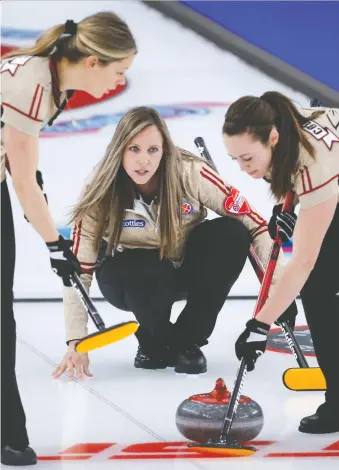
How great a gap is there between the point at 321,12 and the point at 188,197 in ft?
6.10

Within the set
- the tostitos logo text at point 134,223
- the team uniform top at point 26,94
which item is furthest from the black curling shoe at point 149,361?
the team uniform top at point 26,94

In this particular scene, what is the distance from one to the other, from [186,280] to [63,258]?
1119 millimetres

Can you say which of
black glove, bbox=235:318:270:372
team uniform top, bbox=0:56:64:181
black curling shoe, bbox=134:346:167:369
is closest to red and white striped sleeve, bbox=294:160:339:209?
black glove, bbox=235:318:270:372

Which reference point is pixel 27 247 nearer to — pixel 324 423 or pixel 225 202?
pixel 225 202

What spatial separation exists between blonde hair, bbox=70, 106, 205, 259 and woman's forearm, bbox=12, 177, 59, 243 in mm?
939

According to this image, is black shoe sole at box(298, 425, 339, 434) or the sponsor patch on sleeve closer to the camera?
black shoe sole at box(298, 425, 339, 434)

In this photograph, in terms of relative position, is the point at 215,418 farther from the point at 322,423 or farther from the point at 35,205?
the point at 35,205

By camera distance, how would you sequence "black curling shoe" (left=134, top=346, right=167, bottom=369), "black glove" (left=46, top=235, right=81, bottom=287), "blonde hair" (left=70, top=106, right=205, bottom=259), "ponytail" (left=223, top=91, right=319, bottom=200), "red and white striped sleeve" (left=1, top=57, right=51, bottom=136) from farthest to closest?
"black curling shoe" (left=134, top=346, right=167, bottom=369) < "blonde hair" (left=70, top=106, right=205, bottom=259) < "ponytail" (left=223, top=91, right=319, bottom=200) < "black glove" (left=46, top=235, right=81, bottom=287) < "red and white striped sleeve" (left=1, top=57, right=51, bottom=136)

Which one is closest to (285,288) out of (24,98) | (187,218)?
(24,98)

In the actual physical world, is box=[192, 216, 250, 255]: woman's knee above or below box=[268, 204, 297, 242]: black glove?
below

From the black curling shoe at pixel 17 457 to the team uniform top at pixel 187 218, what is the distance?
951mm

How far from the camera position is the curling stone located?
2.53 metres

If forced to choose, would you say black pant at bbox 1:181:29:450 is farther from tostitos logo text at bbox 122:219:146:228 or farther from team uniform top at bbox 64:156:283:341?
tostitos logo text at bbox 122:219:146:228

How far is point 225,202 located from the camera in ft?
11.2
